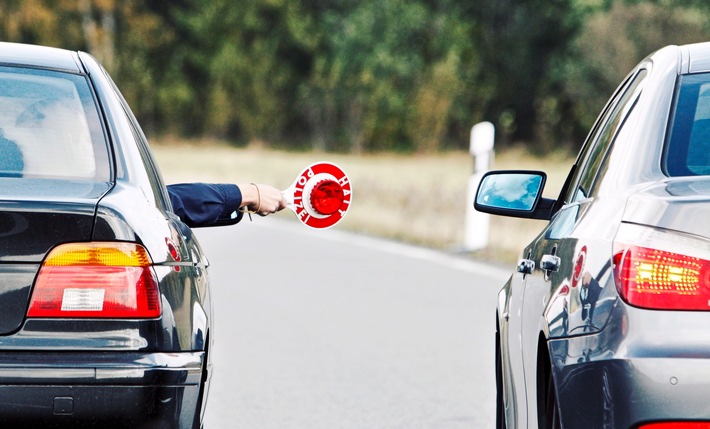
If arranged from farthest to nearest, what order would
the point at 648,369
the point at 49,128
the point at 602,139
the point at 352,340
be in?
the point at 352,340 < the point at 602,139 < the point at 49,128 < the point at 648,369

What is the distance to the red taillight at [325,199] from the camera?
520cm

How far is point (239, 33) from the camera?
6781cm

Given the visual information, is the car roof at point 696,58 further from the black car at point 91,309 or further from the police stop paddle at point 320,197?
the black car at point 91,309

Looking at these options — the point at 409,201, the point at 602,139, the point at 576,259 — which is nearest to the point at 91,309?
the point at 576,259

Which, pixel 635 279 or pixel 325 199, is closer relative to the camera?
pixel 635 279

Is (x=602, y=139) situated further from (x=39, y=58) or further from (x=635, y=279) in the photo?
(x=39, y=58)

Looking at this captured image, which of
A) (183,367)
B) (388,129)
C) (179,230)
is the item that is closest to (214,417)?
(179,230)

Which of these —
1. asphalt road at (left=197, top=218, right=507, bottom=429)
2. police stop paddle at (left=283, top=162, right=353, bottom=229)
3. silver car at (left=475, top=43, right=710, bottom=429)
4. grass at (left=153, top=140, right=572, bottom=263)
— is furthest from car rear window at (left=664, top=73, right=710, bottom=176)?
grass at (left=153, top=140, right=572, bottom=263)

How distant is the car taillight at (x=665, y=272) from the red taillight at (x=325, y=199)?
6.28 ft

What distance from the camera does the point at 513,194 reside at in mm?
4973

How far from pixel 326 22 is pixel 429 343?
56.6 meters

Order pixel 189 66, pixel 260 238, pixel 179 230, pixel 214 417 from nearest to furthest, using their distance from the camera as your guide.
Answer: pixel 179 230
pixel 214 417
pixel 260 238
pixel 189 66

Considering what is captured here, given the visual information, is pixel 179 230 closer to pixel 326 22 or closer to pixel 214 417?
pixel 214 417

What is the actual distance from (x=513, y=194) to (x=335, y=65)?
194ft
